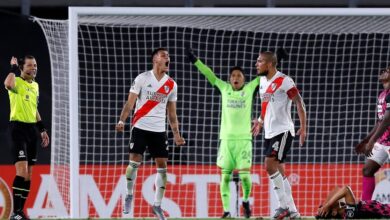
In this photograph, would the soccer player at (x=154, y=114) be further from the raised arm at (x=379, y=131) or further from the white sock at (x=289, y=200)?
the raised arm at (x=379, y=131)

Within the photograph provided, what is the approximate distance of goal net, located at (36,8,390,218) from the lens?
1432cm

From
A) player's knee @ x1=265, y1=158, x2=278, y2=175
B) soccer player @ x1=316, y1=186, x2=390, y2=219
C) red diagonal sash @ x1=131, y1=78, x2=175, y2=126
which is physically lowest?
soccer player @ x1=316, y1=186, x2=390, y2=219

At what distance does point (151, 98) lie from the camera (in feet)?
33.8

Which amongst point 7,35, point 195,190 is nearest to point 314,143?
point 195,190

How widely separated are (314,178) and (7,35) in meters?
4.35

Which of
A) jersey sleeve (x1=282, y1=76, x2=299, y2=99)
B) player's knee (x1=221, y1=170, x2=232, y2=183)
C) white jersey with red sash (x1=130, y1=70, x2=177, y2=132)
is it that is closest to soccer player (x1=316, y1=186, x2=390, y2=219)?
jersey sleeve (x1=282, y1=76, x2=299, y2=99)

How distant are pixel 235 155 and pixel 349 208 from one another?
7.73 feet

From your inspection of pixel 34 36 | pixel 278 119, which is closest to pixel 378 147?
pixel 278 119

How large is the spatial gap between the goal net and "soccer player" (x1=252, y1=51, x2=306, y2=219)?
10.3ft

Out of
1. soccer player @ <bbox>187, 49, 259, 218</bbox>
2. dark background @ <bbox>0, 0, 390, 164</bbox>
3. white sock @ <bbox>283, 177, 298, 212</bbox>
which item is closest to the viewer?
white sock @ <bbox>283, 177, 298, 212</bbox>

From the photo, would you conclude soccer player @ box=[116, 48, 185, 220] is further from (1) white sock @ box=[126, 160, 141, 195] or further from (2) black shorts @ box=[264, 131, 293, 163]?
(2) black shorts @ box=[264, 131, 293, 163]

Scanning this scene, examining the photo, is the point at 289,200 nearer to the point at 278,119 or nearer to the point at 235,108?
the point at 278,119

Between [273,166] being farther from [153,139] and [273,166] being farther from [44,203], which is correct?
[44,203]

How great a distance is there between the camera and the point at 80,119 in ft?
49.0
